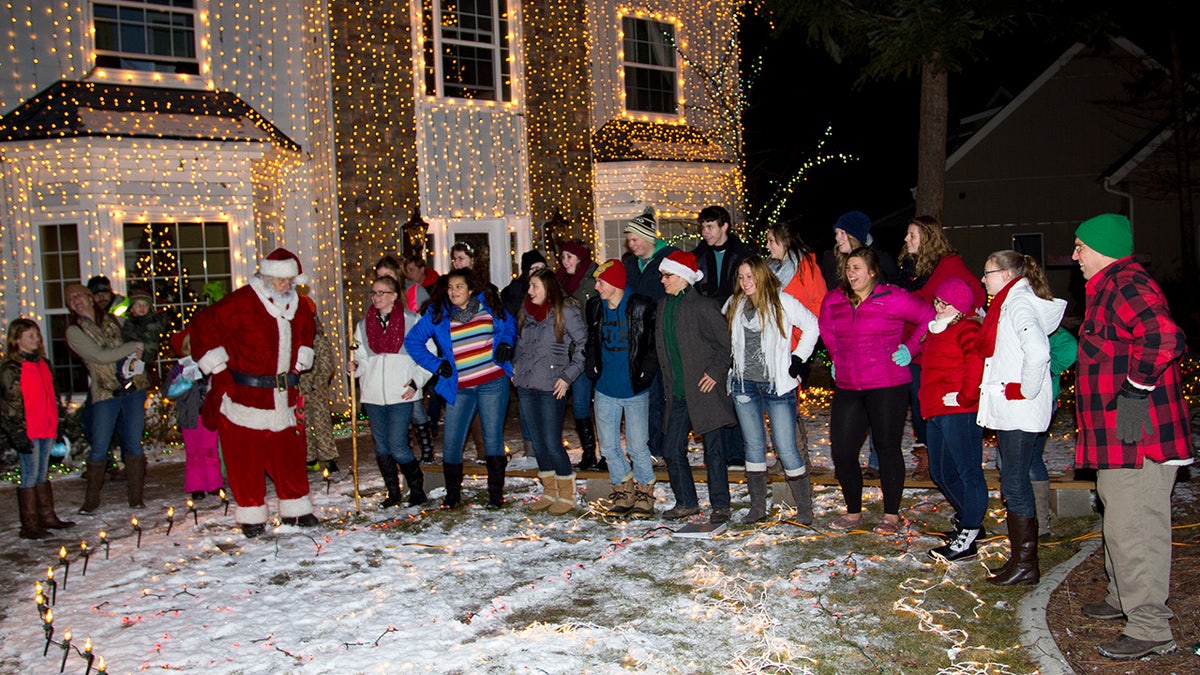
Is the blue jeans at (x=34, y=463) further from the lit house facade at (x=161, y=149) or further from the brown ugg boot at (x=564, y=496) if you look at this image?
the lit house facade at (x=161, y=149)

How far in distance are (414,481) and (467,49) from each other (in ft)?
31.3

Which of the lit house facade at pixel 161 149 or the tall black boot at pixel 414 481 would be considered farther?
the lit house facade at pixel 161 149

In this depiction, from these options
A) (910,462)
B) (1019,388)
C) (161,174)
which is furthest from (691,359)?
(161,174)

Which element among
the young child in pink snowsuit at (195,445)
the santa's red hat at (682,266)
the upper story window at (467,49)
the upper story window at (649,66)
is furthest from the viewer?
the upper story window at (649,66)

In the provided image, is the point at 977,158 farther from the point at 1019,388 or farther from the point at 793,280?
the point at 1019,388

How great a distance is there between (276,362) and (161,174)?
7415mm

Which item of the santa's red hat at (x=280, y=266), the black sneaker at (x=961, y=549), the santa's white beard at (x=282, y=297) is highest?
the santa's red hat at (x=280, y=266)

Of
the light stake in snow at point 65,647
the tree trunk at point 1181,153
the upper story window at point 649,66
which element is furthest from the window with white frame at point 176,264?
the tree trunk at point 1181,153

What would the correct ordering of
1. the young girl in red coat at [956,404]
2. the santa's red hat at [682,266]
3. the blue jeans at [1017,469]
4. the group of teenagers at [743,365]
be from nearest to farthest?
the blue jeans at [1017,469] < the group of teenagers at [743,365] < the young girl in red coat at [956,404] < the santa's red hat at [682,266]

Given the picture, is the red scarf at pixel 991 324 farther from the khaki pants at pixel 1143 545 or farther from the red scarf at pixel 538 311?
the red scarf at pixel 538 311

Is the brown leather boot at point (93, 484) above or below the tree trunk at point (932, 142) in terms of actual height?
below

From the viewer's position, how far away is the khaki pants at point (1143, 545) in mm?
4695

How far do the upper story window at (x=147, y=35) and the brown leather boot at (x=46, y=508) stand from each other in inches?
319

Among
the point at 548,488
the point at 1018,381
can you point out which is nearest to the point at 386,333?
the point at 548,488
